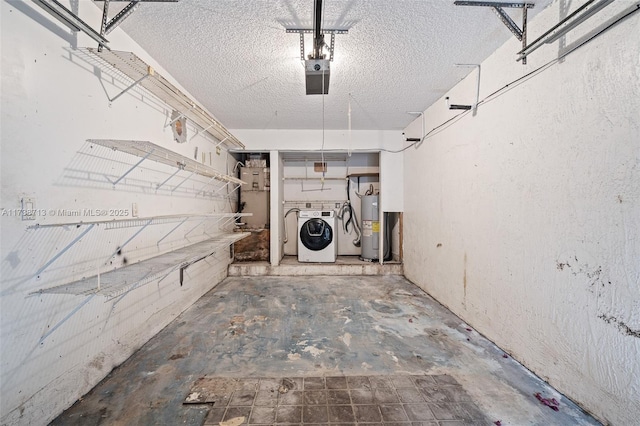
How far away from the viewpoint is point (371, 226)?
457cm

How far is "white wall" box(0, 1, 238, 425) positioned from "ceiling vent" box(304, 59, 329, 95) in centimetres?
136

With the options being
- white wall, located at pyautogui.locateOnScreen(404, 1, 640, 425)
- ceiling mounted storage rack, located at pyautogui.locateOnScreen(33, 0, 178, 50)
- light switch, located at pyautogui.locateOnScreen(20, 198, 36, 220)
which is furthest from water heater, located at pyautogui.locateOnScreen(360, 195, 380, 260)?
light switch, located at pyautogui.locateOnScreen(20, 198, 36, 220)

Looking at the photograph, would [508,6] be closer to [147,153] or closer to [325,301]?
[147,153]

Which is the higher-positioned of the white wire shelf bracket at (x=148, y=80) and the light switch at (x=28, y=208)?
the white wire shelf bracket at (x=148, y=80)

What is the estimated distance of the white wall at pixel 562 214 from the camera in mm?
1230

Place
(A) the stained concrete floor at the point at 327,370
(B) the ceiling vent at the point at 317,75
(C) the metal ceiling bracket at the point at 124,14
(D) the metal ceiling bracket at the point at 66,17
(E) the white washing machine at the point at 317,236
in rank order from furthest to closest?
(E) the white washing machine at the point at 317,236 < (B) the ceiling vent at the point at 317,75 < (C) the metal ceiling bracket at the point at 124,14 < (A) the stained concrete floor at the point at 327,370 < (D) the metal ceiling bracket at the point at 66,17

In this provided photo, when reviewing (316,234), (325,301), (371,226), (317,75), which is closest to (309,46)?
(317,75)

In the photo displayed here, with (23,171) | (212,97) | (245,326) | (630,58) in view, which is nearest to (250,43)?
(212,97)

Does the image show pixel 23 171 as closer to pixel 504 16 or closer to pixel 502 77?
pixel 504 16

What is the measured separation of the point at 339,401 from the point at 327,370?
299 mm

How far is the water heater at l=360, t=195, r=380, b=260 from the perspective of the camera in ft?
15.0

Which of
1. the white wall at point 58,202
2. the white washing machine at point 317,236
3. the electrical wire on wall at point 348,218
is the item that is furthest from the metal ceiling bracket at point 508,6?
the electrical wire on wall at point 348,218

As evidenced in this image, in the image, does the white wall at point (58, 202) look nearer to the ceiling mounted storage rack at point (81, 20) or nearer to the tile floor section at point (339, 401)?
the ceiling mounted storage rack at point (81, 20)

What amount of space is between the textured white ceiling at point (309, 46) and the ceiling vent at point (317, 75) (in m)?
0.14
